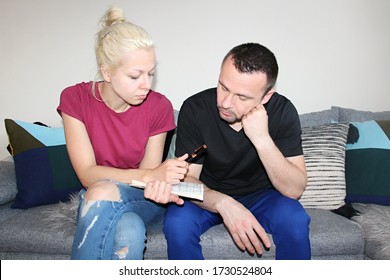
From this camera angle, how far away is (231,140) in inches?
55.7

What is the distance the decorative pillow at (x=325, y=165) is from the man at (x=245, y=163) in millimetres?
319

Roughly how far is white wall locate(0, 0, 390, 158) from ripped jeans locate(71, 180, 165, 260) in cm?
114

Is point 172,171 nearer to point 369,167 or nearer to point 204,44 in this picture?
point 369,167

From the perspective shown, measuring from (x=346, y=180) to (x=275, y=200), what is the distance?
62cm

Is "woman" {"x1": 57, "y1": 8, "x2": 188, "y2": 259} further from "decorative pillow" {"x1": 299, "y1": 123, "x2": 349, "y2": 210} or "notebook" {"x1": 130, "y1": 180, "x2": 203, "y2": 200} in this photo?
"decorative pillow" {"x1": 299, "y1": 123, "x2": 349, "y2": 210}

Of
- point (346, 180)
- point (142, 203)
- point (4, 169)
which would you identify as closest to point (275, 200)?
point (142, 203)

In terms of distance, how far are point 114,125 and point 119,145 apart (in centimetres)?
8

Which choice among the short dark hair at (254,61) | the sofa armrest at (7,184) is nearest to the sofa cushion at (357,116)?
the short dark hair at (254,61)

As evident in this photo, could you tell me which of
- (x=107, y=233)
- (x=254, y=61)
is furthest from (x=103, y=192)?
(x=254, y=61)

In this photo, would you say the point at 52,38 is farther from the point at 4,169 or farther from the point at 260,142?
the point at 260,142

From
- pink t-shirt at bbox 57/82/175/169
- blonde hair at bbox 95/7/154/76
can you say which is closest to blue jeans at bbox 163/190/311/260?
pink t-shirt at bbox 57/82/175/169

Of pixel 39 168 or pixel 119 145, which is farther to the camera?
pixel 39 168

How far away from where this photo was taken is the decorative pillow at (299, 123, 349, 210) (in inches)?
66.7

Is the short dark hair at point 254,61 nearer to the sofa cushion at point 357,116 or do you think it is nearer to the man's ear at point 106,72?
the man's ear at point 106,72
